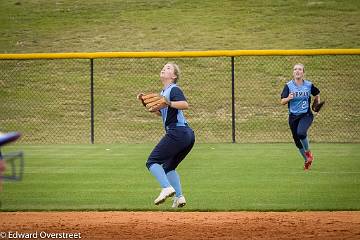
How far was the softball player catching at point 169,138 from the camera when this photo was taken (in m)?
10.2

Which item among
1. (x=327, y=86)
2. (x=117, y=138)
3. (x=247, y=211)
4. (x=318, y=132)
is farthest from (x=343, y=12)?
(x=247, y=211)

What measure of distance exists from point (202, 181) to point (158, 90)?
12506 millimetres

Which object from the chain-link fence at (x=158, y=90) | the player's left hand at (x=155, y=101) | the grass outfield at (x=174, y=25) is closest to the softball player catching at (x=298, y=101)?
the player's left hand at (x=155, y=101)

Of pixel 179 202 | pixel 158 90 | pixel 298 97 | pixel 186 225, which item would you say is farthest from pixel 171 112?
pixel 158 90

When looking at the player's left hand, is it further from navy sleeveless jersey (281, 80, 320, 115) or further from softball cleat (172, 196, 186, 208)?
navy sleeveless jersey (281, 80, 320, 115)

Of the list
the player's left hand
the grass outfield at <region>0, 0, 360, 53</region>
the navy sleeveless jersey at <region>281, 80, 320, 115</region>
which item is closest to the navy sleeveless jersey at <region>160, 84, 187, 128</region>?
the player's left hand

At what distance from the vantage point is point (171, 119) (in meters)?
10.6

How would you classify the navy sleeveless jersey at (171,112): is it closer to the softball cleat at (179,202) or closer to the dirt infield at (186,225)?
the softball cleat at (179,202)

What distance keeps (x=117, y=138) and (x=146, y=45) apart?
734 centimetres

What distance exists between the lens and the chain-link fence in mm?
24000

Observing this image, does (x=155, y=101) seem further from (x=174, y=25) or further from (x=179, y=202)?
(x=174, y=25)

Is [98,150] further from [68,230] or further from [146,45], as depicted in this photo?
[146,45]

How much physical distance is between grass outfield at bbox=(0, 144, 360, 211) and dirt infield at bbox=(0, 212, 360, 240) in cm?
55

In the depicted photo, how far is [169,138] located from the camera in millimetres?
10430
